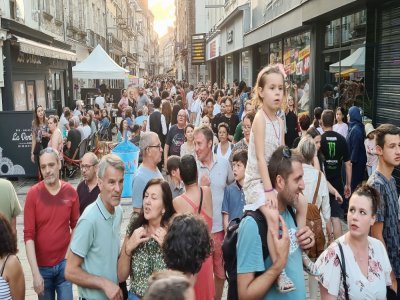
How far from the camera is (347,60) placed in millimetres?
10805

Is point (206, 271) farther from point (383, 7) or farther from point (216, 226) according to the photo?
point (383, 7)

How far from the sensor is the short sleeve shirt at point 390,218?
4.14 meters

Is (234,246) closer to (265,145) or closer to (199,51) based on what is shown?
(265,145)

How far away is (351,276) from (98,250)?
1.62m

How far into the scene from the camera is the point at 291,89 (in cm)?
1579

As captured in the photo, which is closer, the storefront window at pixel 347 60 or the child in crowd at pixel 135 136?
the storefront window at pixel 347 60

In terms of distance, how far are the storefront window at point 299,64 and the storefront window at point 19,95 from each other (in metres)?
8.54

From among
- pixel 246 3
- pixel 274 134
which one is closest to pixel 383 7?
pixel 274 134

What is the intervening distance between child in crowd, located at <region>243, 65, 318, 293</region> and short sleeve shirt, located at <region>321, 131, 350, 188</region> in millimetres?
3401

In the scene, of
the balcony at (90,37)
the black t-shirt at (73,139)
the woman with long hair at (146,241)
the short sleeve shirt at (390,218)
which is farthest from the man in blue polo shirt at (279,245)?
the balcony at (90,37)

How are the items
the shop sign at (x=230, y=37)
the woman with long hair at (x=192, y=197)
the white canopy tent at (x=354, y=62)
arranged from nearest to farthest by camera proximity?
1. the woman with long hair at (x=192, y=197)
2. the white canopy tent at (x=354, y=62)
3. the shop sign at (x=230, y=37)

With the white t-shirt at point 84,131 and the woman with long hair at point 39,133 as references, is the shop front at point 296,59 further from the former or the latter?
the woman with long hair at point 39,133

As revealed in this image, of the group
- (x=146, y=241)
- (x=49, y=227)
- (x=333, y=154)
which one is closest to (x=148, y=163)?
(x=49, y=227)

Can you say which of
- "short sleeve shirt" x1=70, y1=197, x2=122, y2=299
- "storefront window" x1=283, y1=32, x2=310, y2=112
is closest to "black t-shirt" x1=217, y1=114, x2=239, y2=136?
"storefront window" x1=283, y1=32, x2=310, y2=112
